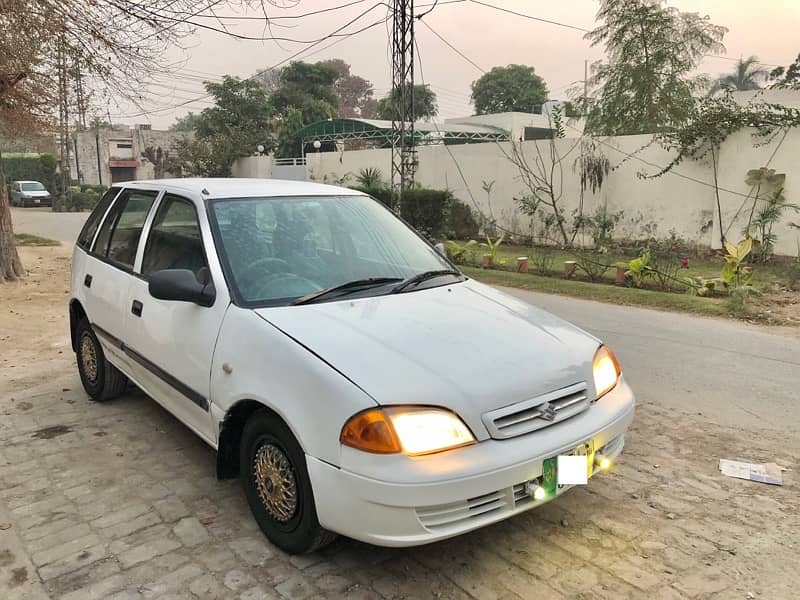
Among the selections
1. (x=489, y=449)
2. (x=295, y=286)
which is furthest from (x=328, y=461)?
(x=295, y=286)

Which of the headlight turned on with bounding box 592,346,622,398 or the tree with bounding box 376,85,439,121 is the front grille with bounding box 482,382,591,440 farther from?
the tree with bounding box 376,85,439,121

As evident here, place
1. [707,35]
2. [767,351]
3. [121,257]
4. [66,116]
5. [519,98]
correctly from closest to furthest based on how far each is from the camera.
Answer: [121,257] → [767,351] → [66,116] → [707,35] → [519,98]

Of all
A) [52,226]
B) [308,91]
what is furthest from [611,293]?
[308,91]

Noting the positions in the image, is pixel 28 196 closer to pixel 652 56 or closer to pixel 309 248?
pixel 652 56

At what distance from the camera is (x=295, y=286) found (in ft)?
10.5

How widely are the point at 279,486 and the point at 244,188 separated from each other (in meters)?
1.88

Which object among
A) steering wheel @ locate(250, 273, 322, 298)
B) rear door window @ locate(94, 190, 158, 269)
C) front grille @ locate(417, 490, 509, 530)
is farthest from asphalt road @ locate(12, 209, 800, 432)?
rear door window @ locate(94, 190, 158, 269)

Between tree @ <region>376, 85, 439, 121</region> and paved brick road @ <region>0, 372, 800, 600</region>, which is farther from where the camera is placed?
tree @ <region>376, 85, 439, 121</region>

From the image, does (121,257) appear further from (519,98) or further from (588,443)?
(519,98)

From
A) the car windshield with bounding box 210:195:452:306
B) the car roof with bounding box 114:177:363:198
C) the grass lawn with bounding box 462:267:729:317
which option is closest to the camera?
the car windshield with bounding box 210:195:452:306

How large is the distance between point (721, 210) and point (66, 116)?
42.9ft

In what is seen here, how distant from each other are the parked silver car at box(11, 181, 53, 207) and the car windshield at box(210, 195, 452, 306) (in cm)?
3549

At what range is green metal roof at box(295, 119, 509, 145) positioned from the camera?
2945 centimetres

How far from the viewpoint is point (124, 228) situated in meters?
4.36
